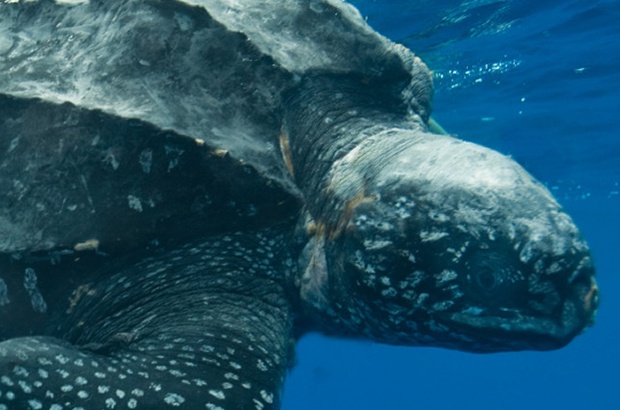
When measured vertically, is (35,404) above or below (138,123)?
below

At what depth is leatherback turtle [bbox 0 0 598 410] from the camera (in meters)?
2.58

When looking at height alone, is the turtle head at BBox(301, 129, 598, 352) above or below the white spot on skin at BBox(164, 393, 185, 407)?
above

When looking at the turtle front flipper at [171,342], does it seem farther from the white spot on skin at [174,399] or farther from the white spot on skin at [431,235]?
the white spot on skin at [431,235]

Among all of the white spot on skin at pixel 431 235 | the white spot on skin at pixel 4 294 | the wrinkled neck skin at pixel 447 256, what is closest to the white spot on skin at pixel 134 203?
the white spot on skin at pixel 4 294

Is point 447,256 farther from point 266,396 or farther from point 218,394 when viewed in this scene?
point 218,394

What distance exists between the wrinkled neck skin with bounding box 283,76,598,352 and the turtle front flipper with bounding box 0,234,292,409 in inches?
15.1

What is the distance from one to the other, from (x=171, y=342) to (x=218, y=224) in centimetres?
71

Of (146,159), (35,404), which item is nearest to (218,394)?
(35,404)

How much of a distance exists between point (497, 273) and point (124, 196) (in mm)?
1832

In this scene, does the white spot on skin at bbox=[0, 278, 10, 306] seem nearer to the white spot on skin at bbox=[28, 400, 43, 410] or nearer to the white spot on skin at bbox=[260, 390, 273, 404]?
the white spot on skin at bbox=[28, 400, 43, 410]

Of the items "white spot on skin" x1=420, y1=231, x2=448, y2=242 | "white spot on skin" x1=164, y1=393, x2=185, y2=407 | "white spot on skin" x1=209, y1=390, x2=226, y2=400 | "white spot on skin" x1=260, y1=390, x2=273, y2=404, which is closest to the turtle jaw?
"white spot on skin" x1=420, y1=231, x2=448, y2=242

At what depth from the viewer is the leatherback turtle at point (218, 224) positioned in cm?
258

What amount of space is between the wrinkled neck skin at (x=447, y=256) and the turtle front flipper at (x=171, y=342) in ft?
1.25

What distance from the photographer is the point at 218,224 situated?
10.1 feet
